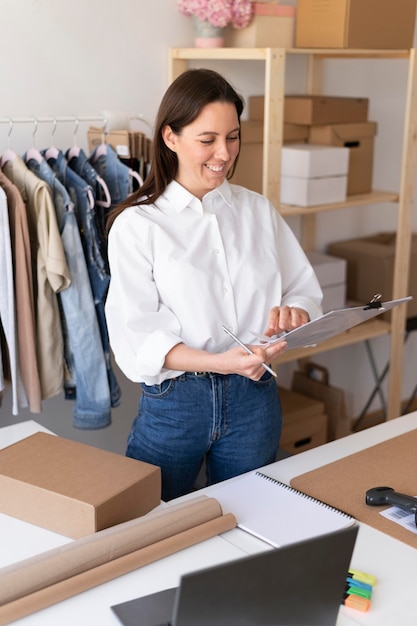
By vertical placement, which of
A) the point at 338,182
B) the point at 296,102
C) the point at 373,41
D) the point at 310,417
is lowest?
the point at 310,417

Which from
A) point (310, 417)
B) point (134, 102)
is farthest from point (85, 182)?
point (310, 417)

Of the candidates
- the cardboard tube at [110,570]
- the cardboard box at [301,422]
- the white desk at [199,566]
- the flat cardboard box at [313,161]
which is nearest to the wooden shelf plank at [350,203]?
the flat cardboard box at [313,161]

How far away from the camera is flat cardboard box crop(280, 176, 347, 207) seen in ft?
10.5

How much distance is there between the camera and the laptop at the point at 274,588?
3.50 ft

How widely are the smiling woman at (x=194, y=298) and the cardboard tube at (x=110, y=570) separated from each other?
0.42 m

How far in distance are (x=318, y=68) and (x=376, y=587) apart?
2.63m

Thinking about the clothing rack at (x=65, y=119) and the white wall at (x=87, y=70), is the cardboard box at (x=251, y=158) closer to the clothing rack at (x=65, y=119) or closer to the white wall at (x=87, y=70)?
the white wall at (x=87, y=70)

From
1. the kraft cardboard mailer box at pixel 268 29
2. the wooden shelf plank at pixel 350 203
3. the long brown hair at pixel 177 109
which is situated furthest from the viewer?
the wooden shelf plank at pixel 350 203

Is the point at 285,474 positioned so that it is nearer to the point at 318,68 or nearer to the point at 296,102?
the point at 296,102

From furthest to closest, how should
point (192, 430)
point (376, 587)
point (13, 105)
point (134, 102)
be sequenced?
1. point (134, 102)
2. point (13, 105)
3. point (192, 430)
4. point (376, 587)

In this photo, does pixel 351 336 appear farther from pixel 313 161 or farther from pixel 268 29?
pixel 268 29

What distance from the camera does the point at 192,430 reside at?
6.71ft

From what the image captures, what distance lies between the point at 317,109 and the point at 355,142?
263 millimetres

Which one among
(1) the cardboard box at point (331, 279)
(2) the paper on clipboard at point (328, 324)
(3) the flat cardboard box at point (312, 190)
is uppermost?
(3) the flat cardboard box at point (312, 190)
